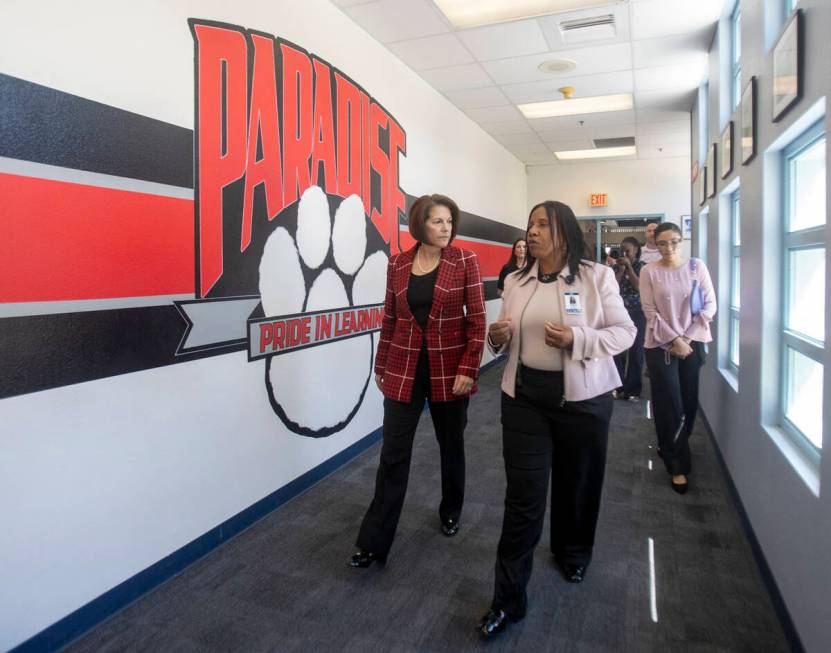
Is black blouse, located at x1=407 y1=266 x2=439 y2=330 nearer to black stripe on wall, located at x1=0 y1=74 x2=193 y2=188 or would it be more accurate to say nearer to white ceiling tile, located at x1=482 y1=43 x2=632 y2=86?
black stripe on wall, located at x1=0 y1=74 x2=193 y2=188

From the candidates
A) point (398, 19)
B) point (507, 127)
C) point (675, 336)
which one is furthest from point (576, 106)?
point (675, 336)

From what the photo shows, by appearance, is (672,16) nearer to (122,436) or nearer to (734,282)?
(734,282)

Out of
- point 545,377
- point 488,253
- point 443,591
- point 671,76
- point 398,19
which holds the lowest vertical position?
point 443,591

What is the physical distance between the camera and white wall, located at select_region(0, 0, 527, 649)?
1.79 metres

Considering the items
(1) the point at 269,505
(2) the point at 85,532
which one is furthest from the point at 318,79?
(2) the point at 85,532

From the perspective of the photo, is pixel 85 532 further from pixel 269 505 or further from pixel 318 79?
pixel 318 79

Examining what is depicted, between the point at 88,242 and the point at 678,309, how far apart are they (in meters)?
2.85

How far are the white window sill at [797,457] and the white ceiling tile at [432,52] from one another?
3.37 m

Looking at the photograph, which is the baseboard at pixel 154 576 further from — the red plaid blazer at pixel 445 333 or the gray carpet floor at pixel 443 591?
the red plaid blazer at pixel 445 333

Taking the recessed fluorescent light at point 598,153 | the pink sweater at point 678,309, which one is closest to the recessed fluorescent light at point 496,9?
the pink sweater at point 678,309

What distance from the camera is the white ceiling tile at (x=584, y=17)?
3.79m

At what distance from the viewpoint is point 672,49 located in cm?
450

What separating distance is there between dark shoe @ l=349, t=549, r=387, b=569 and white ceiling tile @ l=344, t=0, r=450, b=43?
10.4 feet

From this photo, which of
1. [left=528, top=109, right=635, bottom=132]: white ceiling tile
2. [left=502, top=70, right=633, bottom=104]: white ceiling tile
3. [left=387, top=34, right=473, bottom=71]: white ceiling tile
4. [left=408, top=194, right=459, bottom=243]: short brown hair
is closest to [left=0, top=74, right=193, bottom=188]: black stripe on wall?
[left=408, top=194, right=459, bottom=243]: short brown hair
